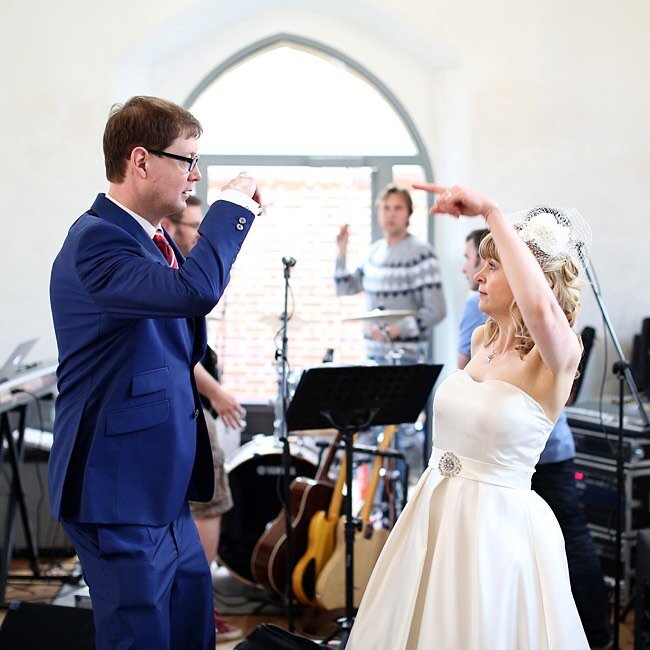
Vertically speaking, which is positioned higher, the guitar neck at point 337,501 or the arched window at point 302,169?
the arched window at point 302,169

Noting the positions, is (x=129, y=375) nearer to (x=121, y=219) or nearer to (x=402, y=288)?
(x=121, y=219)

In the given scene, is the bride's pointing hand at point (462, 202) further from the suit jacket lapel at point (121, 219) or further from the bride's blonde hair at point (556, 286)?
the suit jacket lapel at point (121, 219)

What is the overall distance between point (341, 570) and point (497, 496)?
190 centimetres

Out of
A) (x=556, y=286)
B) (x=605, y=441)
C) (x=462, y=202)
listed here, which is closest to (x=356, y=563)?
(x=605, y=441)

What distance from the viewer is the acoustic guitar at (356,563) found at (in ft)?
13.5

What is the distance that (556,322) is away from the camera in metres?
2.27

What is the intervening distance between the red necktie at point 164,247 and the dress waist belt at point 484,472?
90 cm

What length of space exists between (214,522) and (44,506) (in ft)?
4.87

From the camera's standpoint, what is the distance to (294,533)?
A: 14.0 feet

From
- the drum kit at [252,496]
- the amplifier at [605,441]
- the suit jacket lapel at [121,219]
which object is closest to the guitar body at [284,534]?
the drum kit at [252,496]

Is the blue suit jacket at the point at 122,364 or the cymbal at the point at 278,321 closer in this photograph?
the blue suit jacket at the point at 122,364

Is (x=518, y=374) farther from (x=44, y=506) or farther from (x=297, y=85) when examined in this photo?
(x=297, y=85)

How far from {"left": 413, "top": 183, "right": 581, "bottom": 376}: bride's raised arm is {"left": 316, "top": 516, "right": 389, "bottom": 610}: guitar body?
2.15 metres

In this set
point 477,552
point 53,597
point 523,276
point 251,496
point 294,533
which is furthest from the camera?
point 251,496
